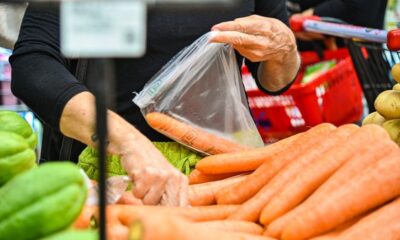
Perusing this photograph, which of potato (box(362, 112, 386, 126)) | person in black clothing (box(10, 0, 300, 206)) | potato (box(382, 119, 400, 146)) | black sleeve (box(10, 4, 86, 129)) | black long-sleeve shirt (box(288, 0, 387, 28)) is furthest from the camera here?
black long-sleeve shirt (box(288, 0, 387, 28))

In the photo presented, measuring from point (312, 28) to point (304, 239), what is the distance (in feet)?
6.26

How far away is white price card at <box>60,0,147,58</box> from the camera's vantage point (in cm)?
71

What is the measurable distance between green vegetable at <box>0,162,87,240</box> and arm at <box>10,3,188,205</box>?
0.30m

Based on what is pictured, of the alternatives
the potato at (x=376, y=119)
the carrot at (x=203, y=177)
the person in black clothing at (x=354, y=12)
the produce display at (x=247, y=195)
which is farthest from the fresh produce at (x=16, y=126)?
the person in black clothing at (x=354, y=12)

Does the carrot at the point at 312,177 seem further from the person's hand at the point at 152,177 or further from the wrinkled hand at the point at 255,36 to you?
the wrinkled hand at the point at 255,36

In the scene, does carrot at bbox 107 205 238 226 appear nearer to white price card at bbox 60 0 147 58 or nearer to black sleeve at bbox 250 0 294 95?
white price card at bbox 60 0 147 58

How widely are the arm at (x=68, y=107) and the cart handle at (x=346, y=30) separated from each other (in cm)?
72

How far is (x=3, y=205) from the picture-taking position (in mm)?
892

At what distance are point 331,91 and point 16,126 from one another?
221 cm

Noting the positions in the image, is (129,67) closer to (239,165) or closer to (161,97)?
(161,97)

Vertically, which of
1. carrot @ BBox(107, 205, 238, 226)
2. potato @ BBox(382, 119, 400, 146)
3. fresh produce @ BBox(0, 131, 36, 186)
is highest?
fresh produce @ BBox(0, 131, 36, 186)

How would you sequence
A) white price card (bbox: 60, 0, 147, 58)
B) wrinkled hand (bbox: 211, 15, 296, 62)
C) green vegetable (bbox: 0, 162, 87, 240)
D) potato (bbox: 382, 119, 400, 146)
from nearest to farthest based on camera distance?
white price card (bbox: 60, 0, 147, 58) → green vegetable (bbox: 0, 162, 87, 240) → wrinkled hand (bbox: 211, 15, 296, 62) → potato (bbox: 382, 119, 400, 146)

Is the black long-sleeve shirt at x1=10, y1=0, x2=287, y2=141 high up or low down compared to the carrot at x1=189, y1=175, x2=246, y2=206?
up

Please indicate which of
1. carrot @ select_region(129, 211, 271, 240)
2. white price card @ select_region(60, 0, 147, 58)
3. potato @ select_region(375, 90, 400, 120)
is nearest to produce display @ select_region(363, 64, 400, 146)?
potato @ select_region(375, 90, 400, 120)
